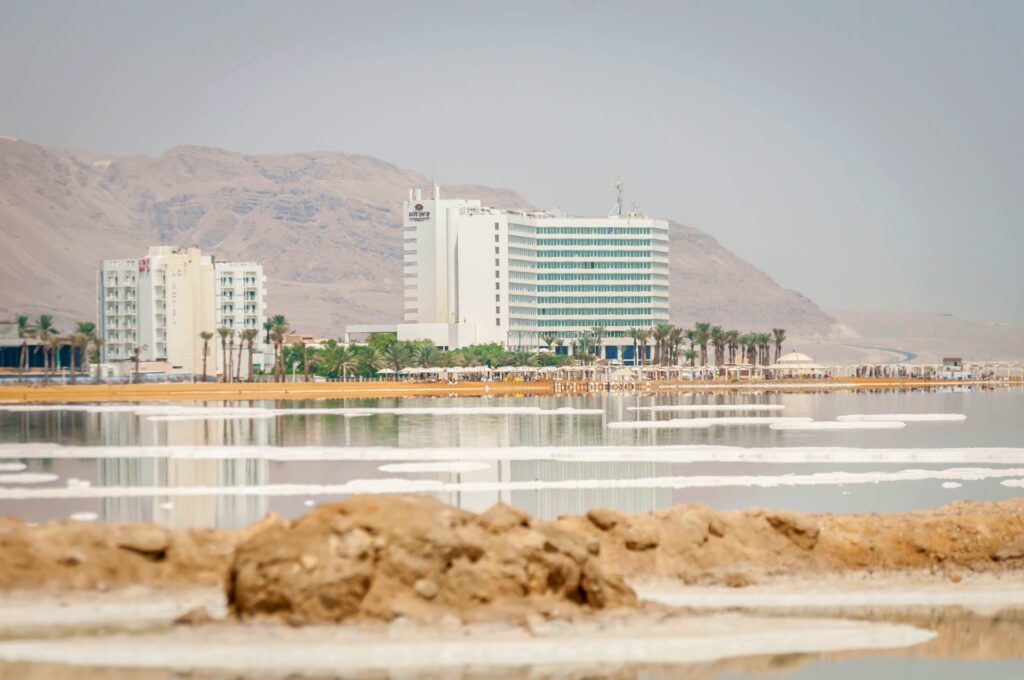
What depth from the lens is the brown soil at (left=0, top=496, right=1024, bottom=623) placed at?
24.5 m

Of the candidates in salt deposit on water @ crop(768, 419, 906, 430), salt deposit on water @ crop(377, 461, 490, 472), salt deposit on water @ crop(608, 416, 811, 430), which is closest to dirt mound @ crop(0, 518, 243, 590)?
salt deposit on water @ crop(377, 461, 490, 472)

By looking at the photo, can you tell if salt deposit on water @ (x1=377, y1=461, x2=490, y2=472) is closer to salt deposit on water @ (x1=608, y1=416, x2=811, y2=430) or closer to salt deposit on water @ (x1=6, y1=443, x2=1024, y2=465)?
salt deposit on water @ (x1=6, y1=443, x2=1024, y2=465)

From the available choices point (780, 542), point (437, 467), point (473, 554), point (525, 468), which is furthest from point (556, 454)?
point (473, 554)

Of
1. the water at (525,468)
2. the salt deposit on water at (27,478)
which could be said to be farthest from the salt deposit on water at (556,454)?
the salt deposit on water at (27,478)

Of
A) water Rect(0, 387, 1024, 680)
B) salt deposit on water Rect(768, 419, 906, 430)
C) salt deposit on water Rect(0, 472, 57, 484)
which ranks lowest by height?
salt deposit on water Rect(768, 419, 906, 430)

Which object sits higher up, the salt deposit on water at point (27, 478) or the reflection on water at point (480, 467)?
the salt deposit on water at point (27, 478)

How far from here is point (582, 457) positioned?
65062 mm

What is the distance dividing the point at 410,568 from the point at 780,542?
10698mm

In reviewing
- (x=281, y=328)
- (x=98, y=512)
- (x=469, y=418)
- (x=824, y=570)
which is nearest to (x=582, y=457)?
(x=98, y=512)

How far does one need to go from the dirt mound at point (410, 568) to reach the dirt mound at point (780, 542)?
166 inches

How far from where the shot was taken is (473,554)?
2520 cm

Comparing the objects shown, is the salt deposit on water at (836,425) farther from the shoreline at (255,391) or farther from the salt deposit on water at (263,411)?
the shoreline at (255,391)

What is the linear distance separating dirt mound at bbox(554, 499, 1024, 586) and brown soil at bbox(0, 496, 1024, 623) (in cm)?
3

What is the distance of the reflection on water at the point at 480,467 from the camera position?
4381cm
